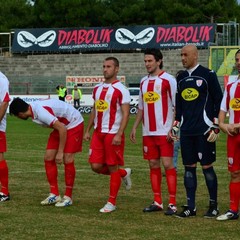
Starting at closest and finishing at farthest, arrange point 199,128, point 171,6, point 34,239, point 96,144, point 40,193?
point 34,239 < point 199,128 < point 96,144 < point 40,193 < point 171,6

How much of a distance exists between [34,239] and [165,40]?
150 feet

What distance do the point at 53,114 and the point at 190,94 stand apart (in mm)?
1938

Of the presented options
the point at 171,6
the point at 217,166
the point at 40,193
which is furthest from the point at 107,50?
the point at 40,193

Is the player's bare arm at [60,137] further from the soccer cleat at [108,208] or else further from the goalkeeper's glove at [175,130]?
the goalkeeper's glove at [175,130]

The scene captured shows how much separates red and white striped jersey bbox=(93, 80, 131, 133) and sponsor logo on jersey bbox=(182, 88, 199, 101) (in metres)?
0.85

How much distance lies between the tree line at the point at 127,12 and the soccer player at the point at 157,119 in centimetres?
5912

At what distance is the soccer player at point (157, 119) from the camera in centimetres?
910

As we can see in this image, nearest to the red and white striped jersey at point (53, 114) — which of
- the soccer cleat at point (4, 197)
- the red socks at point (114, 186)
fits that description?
the red socks at point (114, 186)

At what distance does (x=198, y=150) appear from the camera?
871cm

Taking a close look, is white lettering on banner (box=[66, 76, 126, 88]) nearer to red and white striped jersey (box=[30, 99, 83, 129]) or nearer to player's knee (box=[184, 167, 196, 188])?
red and white striped jersey (box=[30, 99, 83, 129])

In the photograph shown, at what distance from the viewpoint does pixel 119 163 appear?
938 centimetres

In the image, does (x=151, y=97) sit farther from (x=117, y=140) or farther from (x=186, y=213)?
(x=186, y=213)

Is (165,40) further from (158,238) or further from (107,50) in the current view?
(158,238)

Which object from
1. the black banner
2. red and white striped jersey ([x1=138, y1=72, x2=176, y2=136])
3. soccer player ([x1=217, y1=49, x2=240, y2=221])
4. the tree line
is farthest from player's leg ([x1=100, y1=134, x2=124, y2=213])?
the tree line
